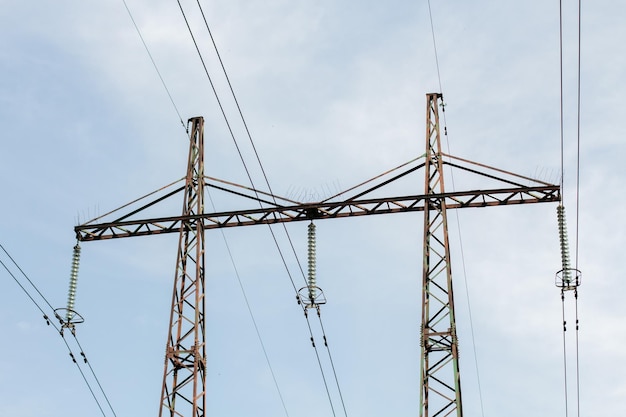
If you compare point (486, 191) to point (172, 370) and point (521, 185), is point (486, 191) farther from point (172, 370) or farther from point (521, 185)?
point (172, 370)

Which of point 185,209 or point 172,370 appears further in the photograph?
point 185,209

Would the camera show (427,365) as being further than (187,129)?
No

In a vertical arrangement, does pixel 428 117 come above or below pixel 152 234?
above

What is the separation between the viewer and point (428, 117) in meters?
29.2

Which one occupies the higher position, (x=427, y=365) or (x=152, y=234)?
(x=152, y=234)

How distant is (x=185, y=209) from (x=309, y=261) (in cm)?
442

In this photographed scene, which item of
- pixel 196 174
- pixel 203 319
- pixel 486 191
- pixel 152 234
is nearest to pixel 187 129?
pixel 196 174

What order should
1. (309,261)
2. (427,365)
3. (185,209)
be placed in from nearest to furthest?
(427,365) → (309,261) → (185,209)

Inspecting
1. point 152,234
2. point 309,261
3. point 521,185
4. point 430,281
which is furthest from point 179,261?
point 521,185

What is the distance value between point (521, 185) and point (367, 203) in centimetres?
415

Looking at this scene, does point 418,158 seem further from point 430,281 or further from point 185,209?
point 185,209

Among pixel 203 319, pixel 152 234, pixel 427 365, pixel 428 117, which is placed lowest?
pixel 427 365

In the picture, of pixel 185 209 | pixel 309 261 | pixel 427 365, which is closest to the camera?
pixel 427 365

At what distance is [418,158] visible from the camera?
2898cm
